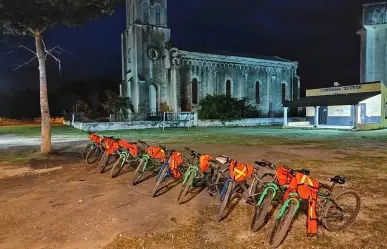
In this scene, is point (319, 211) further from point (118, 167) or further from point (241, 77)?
point (241, 77)

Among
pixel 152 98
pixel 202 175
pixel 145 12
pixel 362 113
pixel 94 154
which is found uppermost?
pixel 145 12

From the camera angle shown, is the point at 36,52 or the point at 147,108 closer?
the point at 36,52

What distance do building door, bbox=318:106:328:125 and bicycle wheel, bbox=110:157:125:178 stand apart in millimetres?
25028

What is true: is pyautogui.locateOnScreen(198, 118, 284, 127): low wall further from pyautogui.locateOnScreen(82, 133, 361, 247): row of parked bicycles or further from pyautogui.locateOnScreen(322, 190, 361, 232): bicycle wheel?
pyautogui.locateOnScreen(322, 190, 361, 232): bicycle wheel

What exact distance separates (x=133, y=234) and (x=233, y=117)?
29.2 metres

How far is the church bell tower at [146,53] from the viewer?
112 feet

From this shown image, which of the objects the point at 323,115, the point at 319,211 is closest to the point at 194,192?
the point at 319,211

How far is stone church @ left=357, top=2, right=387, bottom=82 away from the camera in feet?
108

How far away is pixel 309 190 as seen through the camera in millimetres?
3932

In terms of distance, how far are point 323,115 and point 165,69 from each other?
59.6 feet

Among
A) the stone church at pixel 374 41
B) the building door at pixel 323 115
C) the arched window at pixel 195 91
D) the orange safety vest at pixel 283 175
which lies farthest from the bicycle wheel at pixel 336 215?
the stone church at pixel 374 41

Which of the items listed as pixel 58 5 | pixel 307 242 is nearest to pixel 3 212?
pixel 307 242

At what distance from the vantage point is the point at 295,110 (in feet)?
135

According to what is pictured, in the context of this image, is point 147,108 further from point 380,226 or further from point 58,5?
point 380,226
